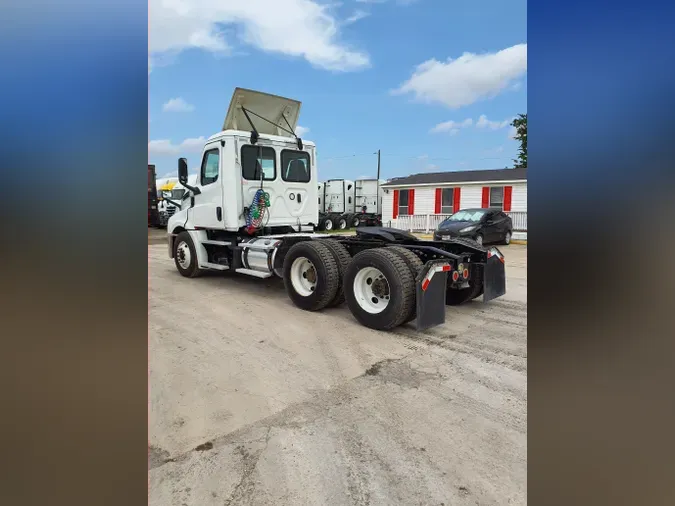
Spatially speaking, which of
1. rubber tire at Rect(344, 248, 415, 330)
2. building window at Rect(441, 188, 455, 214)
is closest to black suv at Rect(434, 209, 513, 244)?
building window at Rect(441, 188, 455, 214)

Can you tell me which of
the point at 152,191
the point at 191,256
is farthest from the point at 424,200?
the point at 191,256

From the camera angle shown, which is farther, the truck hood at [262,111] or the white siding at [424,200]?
the white siding at [424,200]

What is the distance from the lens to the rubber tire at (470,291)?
6.62 meters

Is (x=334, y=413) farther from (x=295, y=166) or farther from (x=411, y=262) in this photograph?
(x=295, y=166)

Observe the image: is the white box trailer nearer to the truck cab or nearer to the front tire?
the front tire

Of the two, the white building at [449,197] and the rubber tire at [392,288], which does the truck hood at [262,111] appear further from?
the white building at [449,197]

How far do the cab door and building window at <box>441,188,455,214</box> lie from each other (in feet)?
61.7

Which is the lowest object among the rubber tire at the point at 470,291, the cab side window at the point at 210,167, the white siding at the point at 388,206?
the rubber tire at the point at 470,291

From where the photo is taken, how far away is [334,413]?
3453 mm

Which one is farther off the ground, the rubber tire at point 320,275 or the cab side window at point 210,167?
the cab side window at point 210,167

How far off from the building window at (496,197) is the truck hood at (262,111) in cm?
1686

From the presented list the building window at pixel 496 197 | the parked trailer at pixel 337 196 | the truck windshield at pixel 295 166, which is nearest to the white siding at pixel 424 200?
the building window at pixel 496 197
